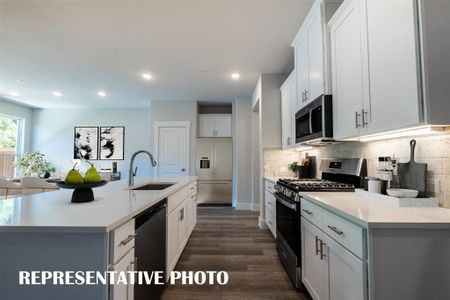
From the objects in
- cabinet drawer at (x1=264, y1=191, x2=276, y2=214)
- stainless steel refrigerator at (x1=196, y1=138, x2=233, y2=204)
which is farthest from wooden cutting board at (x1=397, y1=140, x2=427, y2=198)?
stainless steel refrigerator at (x1=196, y1=138, x2=233, y2=204)

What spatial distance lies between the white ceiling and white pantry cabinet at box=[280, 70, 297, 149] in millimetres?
451

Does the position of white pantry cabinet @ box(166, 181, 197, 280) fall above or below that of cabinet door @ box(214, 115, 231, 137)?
below

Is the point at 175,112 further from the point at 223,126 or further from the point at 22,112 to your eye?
the point at 22,112

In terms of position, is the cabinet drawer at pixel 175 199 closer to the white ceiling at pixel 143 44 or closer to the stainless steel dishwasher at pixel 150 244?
the stainless steel dishwasher at pixel 150 244

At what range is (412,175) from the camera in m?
1.53

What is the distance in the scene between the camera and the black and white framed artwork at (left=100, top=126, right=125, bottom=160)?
264 inches

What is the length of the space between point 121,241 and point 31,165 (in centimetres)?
674

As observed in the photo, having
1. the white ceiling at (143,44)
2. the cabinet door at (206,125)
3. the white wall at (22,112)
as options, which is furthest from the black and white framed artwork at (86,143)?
the cabinet door at (206,125)

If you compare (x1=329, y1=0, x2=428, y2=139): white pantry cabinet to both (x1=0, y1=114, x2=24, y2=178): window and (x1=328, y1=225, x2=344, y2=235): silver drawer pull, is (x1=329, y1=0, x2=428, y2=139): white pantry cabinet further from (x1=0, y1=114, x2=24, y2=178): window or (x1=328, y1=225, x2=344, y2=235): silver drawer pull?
(x1=0, y1=114, x2=24, y2=178): window

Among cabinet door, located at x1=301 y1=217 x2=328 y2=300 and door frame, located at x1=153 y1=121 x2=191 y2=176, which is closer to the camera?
cabinet door, located at x1=301 y1=217 x2=328 y2=300

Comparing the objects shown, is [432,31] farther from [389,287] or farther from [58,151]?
[58,151]

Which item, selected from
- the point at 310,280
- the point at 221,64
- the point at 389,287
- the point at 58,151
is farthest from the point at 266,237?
the point at 58,151

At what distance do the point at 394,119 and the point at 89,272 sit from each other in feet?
5.75

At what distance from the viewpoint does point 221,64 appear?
3.72 m
